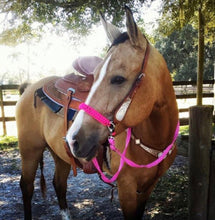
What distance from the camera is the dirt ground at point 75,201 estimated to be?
3.28m

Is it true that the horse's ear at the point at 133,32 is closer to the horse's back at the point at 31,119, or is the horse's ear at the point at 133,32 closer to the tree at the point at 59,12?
the horse's back at the point at 31,119

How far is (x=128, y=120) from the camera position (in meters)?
1.59

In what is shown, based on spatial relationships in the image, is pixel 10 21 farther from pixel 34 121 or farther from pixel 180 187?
pixel 180 187

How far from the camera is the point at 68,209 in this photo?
10.7ft

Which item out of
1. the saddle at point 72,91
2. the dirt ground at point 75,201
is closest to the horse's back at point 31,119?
the saddle at point 72,91

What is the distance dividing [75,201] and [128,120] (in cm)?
262

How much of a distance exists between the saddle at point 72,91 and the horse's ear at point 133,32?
2.44 ft

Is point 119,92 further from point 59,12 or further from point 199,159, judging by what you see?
point 59,12

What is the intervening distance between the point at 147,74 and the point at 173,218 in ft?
6.93

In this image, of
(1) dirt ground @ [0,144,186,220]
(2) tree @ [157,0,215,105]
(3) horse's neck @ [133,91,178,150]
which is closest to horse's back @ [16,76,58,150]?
(1) dirt ground @ [0,144,186,220]

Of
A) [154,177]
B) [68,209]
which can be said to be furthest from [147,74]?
[68,209]

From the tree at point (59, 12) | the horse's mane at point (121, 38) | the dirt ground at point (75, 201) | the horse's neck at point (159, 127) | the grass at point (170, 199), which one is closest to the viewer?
the horse's mane at point (121, 38)

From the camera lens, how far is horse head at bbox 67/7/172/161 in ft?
4.85

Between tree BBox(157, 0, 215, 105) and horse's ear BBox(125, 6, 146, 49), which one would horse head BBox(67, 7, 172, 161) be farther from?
tree BBox(157, 0, 215, 105)
